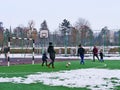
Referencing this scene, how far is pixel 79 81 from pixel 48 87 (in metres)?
2.37

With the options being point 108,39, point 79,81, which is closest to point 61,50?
point 108,39

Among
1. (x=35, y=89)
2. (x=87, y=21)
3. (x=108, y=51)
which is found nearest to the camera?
(x=35, y=89)

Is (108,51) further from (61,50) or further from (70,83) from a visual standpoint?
(70,83)

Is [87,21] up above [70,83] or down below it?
above

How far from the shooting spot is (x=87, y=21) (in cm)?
10631

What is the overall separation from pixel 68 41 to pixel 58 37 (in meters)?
3.49

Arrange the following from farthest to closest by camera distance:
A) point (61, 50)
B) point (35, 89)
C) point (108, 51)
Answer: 1. point (61, 50)
2. point (108, 51)
3. point (35, 89)

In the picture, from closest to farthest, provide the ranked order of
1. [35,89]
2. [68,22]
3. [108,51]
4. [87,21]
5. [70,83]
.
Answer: [35,89], [70,83], [108,51], [87,21], [68,22]

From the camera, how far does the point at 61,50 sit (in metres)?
73.9

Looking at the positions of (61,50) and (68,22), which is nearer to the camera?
(61,50)

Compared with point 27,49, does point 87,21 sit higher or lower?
higher

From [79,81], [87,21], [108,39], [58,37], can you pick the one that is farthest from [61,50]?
[79,81]

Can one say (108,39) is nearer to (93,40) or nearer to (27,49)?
(93,40)

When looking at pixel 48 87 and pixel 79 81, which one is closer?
pixel 48 87
